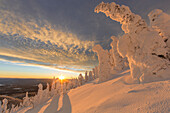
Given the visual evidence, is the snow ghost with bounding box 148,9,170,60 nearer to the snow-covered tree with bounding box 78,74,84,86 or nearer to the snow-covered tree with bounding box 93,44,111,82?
the snow-covered tree with bounding box 93,44,111,82

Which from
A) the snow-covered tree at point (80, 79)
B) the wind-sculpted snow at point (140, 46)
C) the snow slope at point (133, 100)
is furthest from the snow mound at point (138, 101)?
the snow-covered tree at point (80, 79)

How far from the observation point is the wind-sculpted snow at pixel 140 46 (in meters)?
4.42

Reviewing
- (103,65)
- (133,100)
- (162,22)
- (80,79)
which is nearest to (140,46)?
(162,22)

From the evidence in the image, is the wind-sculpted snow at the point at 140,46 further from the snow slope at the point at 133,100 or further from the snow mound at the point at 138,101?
the snow mound at the point at 138,101

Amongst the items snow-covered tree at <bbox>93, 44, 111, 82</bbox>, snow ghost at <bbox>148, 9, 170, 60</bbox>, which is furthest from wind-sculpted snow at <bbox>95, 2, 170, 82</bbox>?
snow-covered tree at <bbox>93, 44, 111, 82</bbox>

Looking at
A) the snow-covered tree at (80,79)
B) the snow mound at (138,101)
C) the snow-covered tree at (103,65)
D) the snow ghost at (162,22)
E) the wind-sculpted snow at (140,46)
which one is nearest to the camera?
the snow mound at (138,101)

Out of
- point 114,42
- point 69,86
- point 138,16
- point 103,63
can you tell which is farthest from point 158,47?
point 69,86

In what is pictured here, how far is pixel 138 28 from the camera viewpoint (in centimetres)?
534

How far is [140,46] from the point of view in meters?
5.27

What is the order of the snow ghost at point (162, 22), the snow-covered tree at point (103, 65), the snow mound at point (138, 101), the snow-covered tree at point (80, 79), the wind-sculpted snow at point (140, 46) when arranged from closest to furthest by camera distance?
the snow mound at point (138, 101), the wind-sculpted snow at point (140, 46), the snow ghost at point (162, 22), the snow-covered tree at point (103, 65), the snow-covered tree at point (80, 79)

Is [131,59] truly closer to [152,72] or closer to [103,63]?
[152,72]

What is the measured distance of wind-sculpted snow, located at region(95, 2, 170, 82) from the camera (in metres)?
4.42

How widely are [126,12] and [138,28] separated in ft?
4.82

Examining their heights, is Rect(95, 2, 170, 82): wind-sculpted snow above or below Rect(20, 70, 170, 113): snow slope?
above
